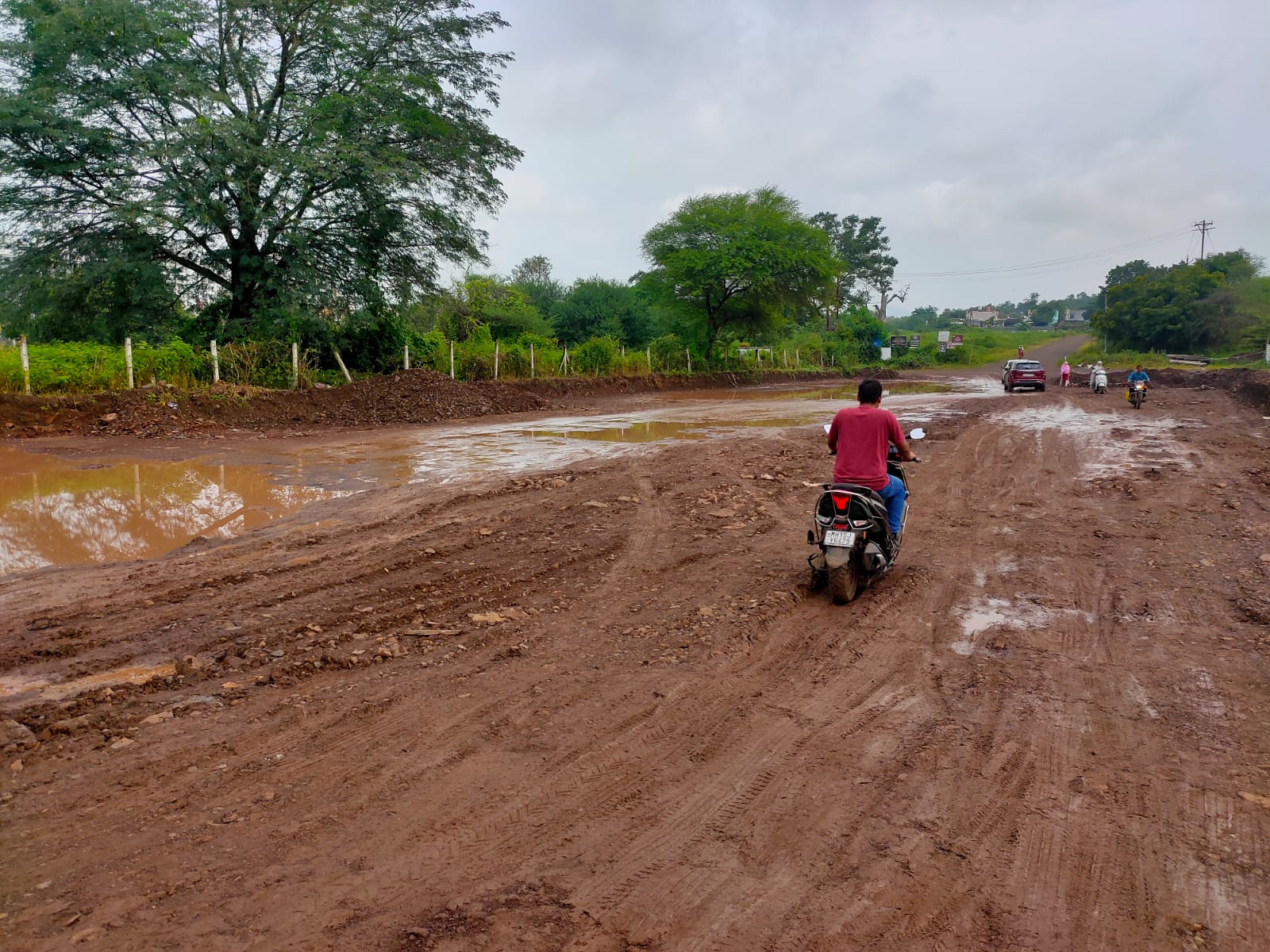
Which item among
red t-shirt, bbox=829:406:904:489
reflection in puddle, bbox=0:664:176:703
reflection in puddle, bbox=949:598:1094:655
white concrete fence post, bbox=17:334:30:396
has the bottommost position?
reflection in puddle, bbox=949:598:1094:655

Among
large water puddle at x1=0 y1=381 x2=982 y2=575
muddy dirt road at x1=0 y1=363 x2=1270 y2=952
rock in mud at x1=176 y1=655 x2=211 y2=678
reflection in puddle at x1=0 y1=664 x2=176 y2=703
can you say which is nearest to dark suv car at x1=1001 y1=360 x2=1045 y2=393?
large water puddle at x1=0 y1=381 x2=982 y2=575

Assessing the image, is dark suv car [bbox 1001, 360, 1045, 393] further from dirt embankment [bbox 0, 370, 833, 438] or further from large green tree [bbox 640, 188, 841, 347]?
dirt embankment [bbox 0, 370, 833, 438]

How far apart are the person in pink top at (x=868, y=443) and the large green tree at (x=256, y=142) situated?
753 inches

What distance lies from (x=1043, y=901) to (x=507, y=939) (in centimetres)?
177

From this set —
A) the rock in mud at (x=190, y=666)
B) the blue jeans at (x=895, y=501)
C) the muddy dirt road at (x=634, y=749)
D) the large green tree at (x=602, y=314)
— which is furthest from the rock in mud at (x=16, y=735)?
the large green tree at (x=602, y=314)

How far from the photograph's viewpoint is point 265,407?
21.0m

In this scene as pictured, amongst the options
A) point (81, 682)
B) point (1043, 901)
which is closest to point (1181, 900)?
point (1043, 901)

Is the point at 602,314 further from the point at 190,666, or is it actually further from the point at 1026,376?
the point at 190,666

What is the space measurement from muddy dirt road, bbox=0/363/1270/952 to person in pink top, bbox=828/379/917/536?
2.93 feet

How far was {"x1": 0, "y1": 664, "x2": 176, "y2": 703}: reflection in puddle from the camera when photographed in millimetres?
4473

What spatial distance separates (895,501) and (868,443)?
582 millimetres

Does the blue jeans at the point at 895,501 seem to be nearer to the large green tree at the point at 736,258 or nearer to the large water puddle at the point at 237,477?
the large water puddle at the point at 237,477

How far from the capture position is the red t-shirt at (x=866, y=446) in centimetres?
655

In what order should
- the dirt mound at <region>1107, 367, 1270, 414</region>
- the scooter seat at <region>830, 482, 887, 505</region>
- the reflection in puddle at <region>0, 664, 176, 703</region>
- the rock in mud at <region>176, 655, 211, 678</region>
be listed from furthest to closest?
the dirt mound at <region>1107, 367, 1270, 414</region> → the scooter seat at <region>830, 482, 887, 505</region> → the rock in mud at <region>176, 655, 211, 678</region> → the reflection in puddle at <region>0, 664, 176, 703</region>
